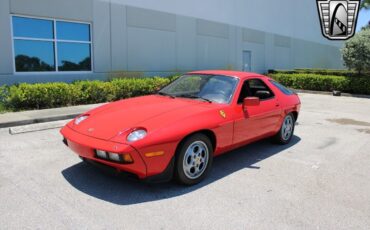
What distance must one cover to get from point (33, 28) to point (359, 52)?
610 inches

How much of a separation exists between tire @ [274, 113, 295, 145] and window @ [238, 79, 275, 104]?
665 millimetres

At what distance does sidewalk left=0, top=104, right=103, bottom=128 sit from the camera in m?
8.13

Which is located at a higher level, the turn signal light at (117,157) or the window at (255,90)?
the window at (255,90)

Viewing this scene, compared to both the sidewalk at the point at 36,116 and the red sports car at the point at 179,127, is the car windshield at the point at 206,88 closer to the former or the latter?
the red sports car at the point at 179,127

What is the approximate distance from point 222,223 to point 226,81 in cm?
253

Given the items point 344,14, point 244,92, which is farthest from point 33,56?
point 344,14

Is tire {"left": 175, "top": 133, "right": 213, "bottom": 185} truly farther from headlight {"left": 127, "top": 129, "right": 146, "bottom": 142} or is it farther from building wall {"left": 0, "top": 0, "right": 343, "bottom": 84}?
building wall {"left": 0, "top": 0, "right": 343, "bottom": 84}

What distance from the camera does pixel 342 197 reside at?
411 centimetres

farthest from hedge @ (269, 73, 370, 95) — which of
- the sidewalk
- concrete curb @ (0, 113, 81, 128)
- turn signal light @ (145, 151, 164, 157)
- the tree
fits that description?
turn signal light @ (145, 151, 164, 157)

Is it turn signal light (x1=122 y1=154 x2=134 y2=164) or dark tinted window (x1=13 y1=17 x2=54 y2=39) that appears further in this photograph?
dark tinted window (x1=13 y1=17 x2=54 y2=39)

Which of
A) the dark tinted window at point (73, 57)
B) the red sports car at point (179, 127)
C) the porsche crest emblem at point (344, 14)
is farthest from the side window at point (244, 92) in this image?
the porsche crest emblem at point (344, 14)

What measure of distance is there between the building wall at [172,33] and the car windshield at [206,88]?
850 centimetres

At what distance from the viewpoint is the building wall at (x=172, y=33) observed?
12.8 metres

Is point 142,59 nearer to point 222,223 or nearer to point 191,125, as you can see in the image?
point 191,125
